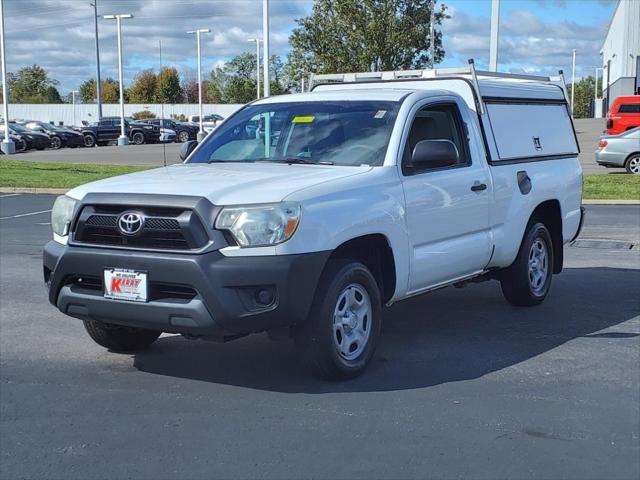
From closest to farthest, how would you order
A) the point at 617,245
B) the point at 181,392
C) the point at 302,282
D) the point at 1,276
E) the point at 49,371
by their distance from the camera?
the point at 302,282
the point at 181,392
the point at 49,371
the point at 1,276
the point at 617,245

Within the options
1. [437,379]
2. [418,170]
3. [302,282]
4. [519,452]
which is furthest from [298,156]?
[519,452]

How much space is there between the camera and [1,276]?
9.69 m

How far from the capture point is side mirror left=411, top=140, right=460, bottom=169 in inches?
234

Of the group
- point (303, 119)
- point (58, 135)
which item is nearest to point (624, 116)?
point (303, 119)

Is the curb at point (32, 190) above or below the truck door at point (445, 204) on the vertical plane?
below

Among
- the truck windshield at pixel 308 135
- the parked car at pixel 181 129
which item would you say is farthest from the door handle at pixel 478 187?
the parked car at pixel 181 129

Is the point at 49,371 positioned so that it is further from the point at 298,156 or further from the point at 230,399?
the point at 298,156

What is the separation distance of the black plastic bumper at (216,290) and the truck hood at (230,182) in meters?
0.39

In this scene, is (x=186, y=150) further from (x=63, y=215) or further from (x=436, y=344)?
(x=436, y=344)

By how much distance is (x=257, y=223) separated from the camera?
4918 millimetres

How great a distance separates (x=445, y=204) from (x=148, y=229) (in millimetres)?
2353

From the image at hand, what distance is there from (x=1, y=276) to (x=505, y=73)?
6055mm

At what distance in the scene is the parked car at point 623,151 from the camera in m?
22.5

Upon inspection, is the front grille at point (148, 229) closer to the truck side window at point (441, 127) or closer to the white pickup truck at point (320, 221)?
the white pickup truck at point (320, 221)
